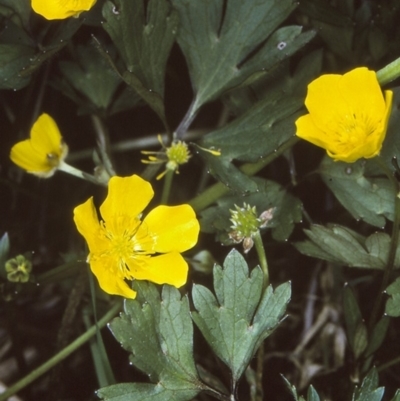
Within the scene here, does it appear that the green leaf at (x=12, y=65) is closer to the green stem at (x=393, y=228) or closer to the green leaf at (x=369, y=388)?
the green stem at (x=393, y=228)

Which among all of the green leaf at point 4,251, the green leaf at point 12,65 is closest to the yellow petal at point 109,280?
the green leaf at point 4,251

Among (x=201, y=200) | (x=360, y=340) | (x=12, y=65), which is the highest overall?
(x=12, y=65)

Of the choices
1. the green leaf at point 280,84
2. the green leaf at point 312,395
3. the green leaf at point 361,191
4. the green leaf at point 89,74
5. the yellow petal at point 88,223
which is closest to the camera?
the green leaf at point 312,395

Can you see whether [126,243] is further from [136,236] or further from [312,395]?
[312,395]

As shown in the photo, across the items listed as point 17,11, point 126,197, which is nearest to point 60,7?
point 17,11

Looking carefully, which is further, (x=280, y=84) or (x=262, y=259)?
(x=280, y=84)

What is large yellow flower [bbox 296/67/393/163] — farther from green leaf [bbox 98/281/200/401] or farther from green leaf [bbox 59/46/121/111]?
green leaf [bbox 59/46/121/111]
